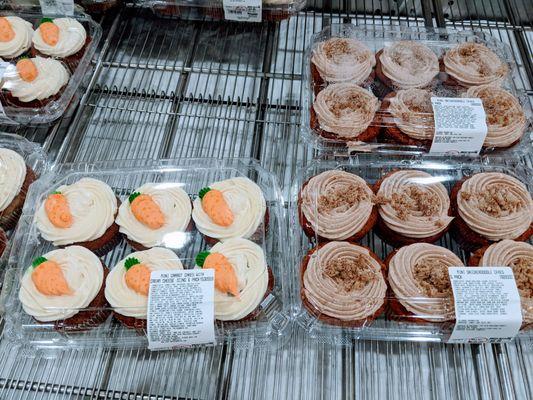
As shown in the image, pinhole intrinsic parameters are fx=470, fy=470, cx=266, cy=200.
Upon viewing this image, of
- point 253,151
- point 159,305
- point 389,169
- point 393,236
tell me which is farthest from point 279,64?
point 159,305

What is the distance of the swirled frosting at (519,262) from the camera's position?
6.01 feet

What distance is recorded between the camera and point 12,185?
228 centimetres

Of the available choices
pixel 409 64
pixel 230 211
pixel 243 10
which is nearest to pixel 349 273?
pixel 230 211

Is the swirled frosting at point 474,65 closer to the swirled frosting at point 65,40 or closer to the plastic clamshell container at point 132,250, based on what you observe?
the plastic clamshell container at point 132,250

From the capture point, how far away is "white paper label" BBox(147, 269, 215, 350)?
5.81 ft

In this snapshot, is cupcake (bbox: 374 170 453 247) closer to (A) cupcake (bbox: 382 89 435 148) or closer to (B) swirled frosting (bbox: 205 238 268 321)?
(A) cupcake (bbox: 382 89 435 148)

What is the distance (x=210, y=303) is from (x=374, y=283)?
669mm

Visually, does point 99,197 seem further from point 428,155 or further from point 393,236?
point 428,155

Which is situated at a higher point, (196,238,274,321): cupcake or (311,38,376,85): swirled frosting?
(311,38,376,85): swirled frosting

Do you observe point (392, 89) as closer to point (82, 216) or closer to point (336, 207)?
point (336, 207)

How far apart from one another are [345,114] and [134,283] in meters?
1.34

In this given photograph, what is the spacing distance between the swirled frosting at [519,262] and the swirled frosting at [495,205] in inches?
3.2

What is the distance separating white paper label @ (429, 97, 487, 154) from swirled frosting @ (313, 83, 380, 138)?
0.33m

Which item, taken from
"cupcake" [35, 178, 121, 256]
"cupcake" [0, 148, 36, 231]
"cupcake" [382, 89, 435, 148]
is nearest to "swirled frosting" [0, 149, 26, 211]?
"cupcake" [0, 148, 36, 231]
